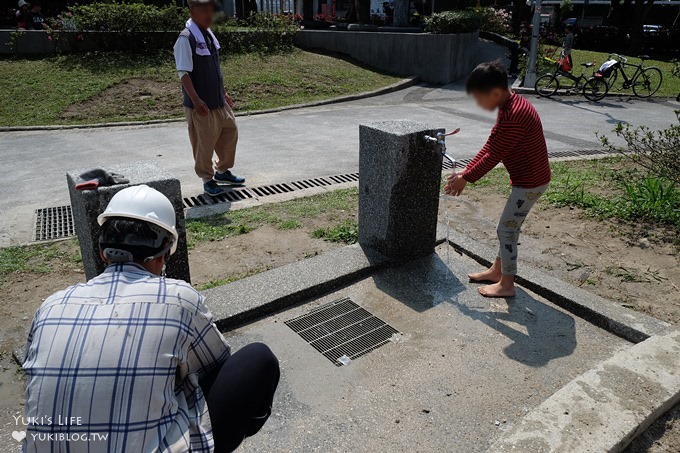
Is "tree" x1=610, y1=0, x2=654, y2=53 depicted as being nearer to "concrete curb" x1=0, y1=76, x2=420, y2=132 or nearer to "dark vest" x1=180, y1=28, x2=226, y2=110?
"concrete curb" x1=0, y1=76, x2=420, y2=132

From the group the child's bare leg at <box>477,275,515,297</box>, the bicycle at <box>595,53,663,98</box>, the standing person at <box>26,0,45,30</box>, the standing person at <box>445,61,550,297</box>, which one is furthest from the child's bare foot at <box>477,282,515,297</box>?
the standing person at <box>26,0,45,30</box>

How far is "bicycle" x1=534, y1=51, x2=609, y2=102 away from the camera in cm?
1301

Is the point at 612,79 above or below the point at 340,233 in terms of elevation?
above

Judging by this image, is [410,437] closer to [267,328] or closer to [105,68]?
[267,328]

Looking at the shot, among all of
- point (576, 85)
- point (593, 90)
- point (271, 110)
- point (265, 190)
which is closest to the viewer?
point (265, 190)

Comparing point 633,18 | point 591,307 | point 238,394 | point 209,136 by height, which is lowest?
point 591,307

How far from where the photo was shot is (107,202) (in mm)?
2850

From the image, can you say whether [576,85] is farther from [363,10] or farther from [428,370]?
[428,370]

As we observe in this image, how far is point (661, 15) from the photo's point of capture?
3516cm

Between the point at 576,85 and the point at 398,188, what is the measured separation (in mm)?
11680

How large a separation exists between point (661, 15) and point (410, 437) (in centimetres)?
4152

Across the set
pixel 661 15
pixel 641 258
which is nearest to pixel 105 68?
pixel 641 258

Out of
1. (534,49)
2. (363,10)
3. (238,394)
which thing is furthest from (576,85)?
(238,394)

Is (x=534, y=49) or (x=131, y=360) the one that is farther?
(x=534, y=49)
